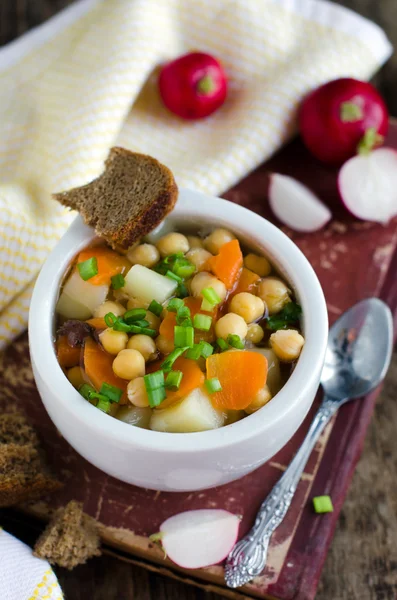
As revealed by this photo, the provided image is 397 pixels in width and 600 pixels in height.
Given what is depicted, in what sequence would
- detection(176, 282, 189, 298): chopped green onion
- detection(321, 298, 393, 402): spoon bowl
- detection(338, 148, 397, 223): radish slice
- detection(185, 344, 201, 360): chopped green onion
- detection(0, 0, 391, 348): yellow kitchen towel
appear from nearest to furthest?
detection(185, 344, 201, 360): chopped green onion, detection(176, 282, 189, 298): chopped green onion, detection(321, 298, 393, 402): spoon bowl, detection(0, 0, 391, 348): yellow kitchen towel, detection(338, 148, 397, 223): radish slice

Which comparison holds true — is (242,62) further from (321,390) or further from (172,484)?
(172,484)

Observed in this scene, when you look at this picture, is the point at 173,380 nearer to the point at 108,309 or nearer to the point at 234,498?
the point at 108,309

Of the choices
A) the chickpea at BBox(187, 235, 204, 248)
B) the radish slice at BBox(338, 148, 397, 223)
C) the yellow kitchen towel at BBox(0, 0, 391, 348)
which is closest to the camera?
the chickpea at BBox(187, 235, 204, 248)

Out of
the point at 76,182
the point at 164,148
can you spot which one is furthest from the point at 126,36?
the point at 76,182

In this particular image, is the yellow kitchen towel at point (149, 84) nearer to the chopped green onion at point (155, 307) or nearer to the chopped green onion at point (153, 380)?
the chopped green onion at point (155, 307)

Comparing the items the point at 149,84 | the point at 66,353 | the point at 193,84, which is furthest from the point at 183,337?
the point at 149,84

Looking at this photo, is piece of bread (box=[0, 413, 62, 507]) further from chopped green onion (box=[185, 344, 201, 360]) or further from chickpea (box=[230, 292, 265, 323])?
chickpea (box=[230, 292, 265, 323])

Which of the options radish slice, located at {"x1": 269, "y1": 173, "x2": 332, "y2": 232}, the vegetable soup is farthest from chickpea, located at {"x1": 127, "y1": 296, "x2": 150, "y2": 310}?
radish slice, located at {"x1": 269, "y1": 173, "x2": 332, "y2": 232}
